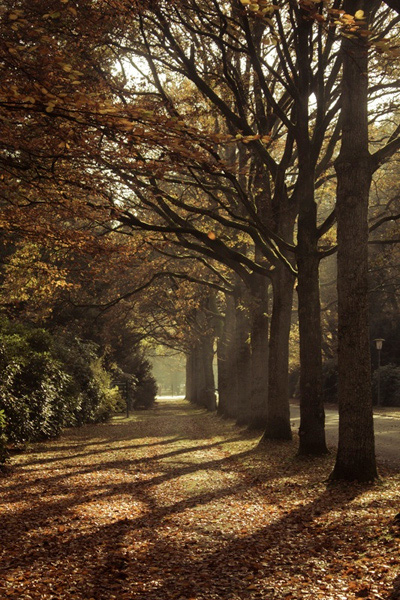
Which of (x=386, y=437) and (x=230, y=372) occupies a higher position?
(x=230, y=372)

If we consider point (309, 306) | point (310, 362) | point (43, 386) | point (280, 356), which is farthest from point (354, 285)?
point (43, 386)

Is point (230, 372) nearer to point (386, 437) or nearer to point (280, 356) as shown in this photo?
point (386, 437)

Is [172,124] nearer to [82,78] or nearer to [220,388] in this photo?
[82,78]

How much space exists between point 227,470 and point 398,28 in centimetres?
1117

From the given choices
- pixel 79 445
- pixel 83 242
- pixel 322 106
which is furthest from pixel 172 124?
pixel 79 445

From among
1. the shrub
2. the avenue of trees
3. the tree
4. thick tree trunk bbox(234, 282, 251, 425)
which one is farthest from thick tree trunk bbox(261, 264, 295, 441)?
the shrub

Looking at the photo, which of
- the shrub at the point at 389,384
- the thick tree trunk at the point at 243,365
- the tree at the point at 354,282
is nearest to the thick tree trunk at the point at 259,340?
the thick tree trunk at the point at 243,365

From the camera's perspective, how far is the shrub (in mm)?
33844

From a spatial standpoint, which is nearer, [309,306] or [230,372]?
[309,306]

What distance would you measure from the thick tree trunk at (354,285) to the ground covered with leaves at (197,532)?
589 millimetres

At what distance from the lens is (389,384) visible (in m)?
34.5

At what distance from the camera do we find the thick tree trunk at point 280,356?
51.0ft

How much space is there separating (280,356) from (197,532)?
28.5 ft

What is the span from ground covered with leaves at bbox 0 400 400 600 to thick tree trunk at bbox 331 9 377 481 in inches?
23.2
